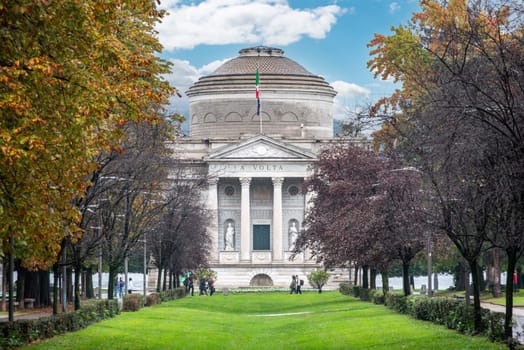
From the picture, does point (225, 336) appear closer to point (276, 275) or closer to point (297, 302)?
point (297, 302)

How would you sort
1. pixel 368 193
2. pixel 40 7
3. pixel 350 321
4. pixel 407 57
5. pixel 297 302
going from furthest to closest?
pixel 297 302 < pixel 368 193 < pixel 407 57 < pixel 350 321 < pixel 40 7

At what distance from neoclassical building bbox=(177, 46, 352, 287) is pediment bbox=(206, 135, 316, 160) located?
0.34 ft

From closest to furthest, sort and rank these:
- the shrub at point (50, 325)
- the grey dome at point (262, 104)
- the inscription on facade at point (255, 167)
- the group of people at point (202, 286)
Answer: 1. the shrub at point (50, 325)
2. the group of people at point (202, 286)
3. the inscription on facade at point (255, 167)
4. the grey dome at point (262, 104)

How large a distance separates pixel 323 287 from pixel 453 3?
62919mm

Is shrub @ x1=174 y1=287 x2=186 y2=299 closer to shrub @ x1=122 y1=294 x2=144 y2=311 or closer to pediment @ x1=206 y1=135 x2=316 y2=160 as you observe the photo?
shrub @ x1=122 y1=294 x2=144 y2=311

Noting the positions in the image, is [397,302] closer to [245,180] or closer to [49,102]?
[49,102]

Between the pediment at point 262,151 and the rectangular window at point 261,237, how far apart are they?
811cm

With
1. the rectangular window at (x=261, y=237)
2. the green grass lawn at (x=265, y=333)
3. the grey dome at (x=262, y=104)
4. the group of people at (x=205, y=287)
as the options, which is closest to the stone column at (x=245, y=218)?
the rectangular window at (x=261, y=237)

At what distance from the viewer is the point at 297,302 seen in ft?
232

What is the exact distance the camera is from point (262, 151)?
121125 mm

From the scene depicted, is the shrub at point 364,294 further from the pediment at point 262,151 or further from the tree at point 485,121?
the pediment at point 262,151

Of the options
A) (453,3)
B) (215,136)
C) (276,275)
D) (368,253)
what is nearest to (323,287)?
(276,275)

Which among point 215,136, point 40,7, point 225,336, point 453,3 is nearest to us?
point 40,7

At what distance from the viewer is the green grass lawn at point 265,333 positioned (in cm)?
2944
